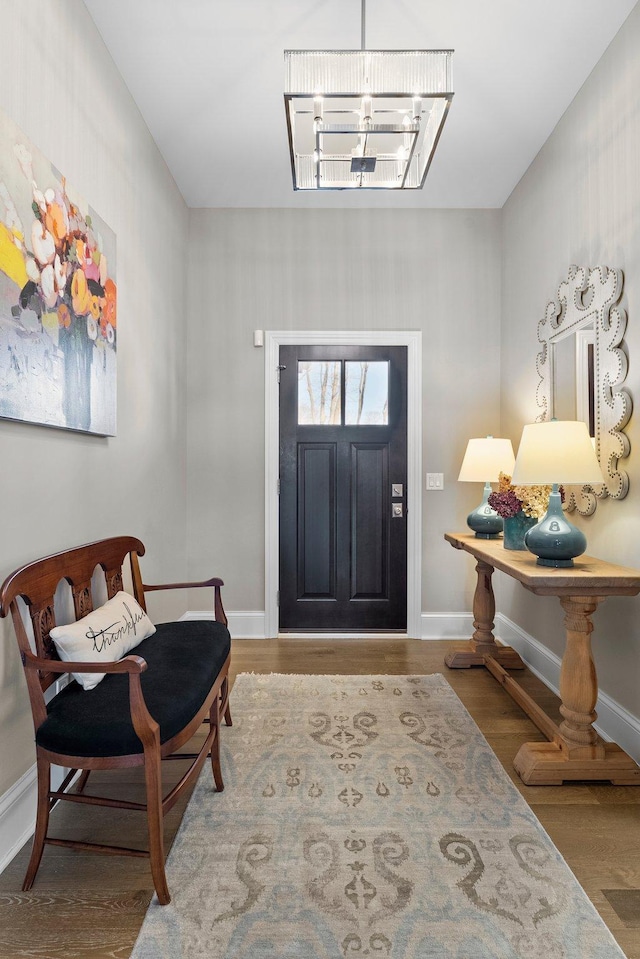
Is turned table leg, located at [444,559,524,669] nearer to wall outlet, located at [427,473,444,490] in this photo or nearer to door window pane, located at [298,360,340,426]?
wall outlet, located at [427,473,444,490]

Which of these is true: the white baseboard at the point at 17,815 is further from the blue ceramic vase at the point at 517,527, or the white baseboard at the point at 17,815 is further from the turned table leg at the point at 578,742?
the blue ceramic vase at the point at 517,527

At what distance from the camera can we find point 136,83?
104 inches

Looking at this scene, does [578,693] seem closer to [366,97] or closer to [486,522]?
[486,522]

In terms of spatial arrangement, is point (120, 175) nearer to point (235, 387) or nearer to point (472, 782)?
point (235, 387)

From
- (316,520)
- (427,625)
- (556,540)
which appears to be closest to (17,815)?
(556,540)

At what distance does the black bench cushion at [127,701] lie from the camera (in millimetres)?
1452

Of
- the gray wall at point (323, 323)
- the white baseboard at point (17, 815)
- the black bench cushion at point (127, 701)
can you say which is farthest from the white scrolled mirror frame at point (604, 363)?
the white baseboard at point (17, 815)

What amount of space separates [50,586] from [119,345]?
4.13 feet

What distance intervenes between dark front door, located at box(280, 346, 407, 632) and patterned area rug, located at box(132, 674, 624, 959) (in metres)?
1.39

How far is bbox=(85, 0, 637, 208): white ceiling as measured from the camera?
2.24 metres

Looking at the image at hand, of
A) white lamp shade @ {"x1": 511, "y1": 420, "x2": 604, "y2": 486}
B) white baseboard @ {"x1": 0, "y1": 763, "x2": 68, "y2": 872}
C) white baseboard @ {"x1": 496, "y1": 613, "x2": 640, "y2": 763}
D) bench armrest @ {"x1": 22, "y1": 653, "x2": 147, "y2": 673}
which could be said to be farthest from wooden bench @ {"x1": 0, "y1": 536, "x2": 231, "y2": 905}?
white baseboard @ {"x1": 496, "y1": 613, "x2": 640, "y2": 763}

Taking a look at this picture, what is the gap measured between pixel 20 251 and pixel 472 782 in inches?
92.4

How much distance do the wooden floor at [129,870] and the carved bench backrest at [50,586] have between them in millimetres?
522

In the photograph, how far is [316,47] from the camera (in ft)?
8.11
